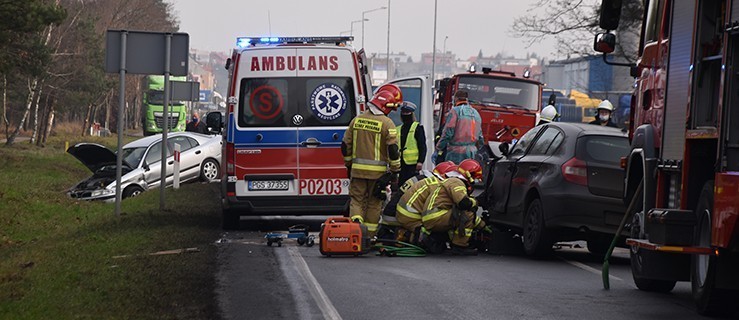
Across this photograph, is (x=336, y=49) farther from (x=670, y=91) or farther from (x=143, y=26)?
(x=143, y=26)

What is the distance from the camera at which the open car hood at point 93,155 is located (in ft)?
79.4

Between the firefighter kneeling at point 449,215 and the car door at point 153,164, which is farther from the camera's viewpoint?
the car door at point 153,164

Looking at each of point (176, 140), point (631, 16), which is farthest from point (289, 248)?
point (631, 16)

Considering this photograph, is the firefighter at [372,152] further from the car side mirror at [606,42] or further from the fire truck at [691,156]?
the fire truck at [691,156]

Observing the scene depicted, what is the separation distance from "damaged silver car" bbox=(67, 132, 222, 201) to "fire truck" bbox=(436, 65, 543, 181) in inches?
216

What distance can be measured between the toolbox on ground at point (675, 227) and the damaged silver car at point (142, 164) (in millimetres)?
15916

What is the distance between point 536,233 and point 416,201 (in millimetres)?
1393

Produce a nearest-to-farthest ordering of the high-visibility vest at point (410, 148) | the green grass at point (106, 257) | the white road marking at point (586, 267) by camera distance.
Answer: the green grass at point (106, 257) < the white road marking at point (586, 267) < the high-visibility vest at point (410, 148)

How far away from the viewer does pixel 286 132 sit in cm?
1722

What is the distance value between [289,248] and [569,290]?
4.58m

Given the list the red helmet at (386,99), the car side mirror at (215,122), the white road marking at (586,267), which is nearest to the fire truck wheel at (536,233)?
the white road marking at (586,267)

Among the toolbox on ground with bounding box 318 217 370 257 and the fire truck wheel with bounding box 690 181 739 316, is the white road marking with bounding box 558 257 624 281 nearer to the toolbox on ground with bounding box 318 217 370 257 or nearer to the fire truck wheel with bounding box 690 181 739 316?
the toolbox on ground with bounding box 318 217 370 257

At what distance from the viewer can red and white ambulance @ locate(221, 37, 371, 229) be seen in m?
17.1

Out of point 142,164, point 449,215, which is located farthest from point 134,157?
point 449,215
